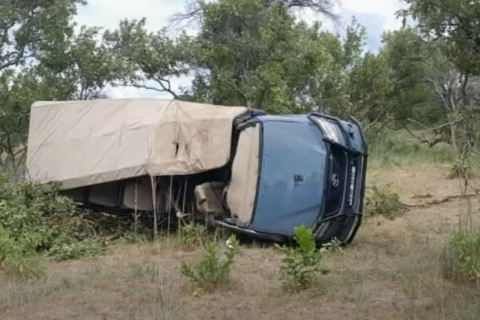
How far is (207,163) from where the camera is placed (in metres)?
8.79

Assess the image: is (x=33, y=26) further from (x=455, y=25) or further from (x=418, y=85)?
(x=418, y=85)

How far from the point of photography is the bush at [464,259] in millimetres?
5742

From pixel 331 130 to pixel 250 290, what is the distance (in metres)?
3.12

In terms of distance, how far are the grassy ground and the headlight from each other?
1255 mm

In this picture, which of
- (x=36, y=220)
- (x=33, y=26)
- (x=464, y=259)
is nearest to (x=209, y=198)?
(x=36, y=220)

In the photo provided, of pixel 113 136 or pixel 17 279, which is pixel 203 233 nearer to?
pixel 113 136

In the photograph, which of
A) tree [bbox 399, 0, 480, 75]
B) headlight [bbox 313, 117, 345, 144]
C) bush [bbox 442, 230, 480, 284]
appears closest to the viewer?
bush [bbox 442, 230, 480, 284]

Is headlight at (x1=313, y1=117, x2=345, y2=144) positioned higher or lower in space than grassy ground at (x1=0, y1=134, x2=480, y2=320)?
higher

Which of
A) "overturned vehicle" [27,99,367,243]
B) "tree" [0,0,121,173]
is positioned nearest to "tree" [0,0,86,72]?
"tree" [0,0,121,173]

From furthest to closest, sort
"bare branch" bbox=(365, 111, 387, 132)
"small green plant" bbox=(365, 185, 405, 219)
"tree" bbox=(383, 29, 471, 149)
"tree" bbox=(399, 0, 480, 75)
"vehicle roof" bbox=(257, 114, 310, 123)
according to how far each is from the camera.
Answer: "tree" bbox=(383, 29, 471, 149), "bare branch" bbox=(365, 111, 387, 132), "small green plant" bbox=(365, 185, 405, 219), "vehicle roof" bbox=(257, 114, 310, 123), "tree" bbox=(399, 0, 480, 75)

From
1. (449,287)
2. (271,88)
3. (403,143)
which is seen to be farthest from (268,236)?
(403,143)

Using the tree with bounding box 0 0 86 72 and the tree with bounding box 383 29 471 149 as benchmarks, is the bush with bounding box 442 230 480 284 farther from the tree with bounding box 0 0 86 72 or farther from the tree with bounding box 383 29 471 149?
the tree with bounding box 383 29 471 149

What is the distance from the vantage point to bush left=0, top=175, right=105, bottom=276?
312 inches

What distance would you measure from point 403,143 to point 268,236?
15.9 metres
